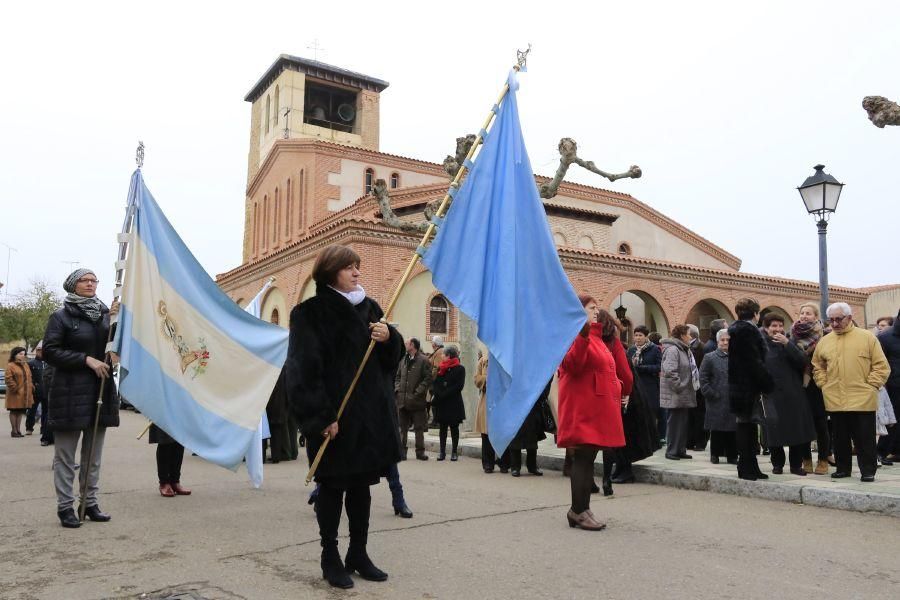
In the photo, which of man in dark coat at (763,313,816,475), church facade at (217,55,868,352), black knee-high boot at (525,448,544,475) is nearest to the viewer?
A: man in dark coat at (763,313,816,475)

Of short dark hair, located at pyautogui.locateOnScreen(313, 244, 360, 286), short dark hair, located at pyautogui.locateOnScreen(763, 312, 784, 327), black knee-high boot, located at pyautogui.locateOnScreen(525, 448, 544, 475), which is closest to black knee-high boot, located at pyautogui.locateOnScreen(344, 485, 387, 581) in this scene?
short dark hair, located at pyautogui.locateOnScreen(313, 244, 360, 286)

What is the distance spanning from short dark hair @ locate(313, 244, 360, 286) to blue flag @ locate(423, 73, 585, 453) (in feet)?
2.25

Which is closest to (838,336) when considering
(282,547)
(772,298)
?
(282,547)

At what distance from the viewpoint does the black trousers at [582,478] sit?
5785 mm

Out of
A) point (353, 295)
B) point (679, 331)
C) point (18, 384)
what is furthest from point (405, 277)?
point (18, 384)

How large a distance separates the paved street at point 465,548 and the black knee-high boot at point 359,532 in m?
0.10

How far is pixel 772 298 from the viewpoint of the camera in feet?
98.2

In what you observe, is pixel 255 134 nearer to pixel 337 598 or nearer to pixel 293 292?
pixel 293 292

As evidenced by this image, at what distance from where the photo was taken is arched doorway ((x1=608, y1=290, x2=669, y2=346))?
27.3 meters

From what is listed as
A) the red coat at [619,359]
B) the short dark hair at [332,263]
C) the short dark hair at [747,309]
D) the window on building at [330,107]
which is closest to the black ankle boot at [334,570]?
the short dark hair at [332,263]

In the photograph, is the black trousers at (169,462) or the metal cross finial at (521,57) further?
the black trousers at (169,462)

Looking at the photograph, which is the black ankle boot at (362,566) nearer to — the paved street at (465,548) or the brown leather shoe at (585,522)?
the paved street at (465,548)

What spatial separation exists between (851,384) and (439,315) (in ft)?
54.9

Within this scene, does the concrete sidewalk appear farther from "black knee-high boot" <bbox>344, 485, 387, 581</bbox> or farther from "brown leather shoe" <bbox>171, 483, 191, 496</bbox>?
"brown leather shoe" <bbox>171, 483, 191, 496</bbox>
